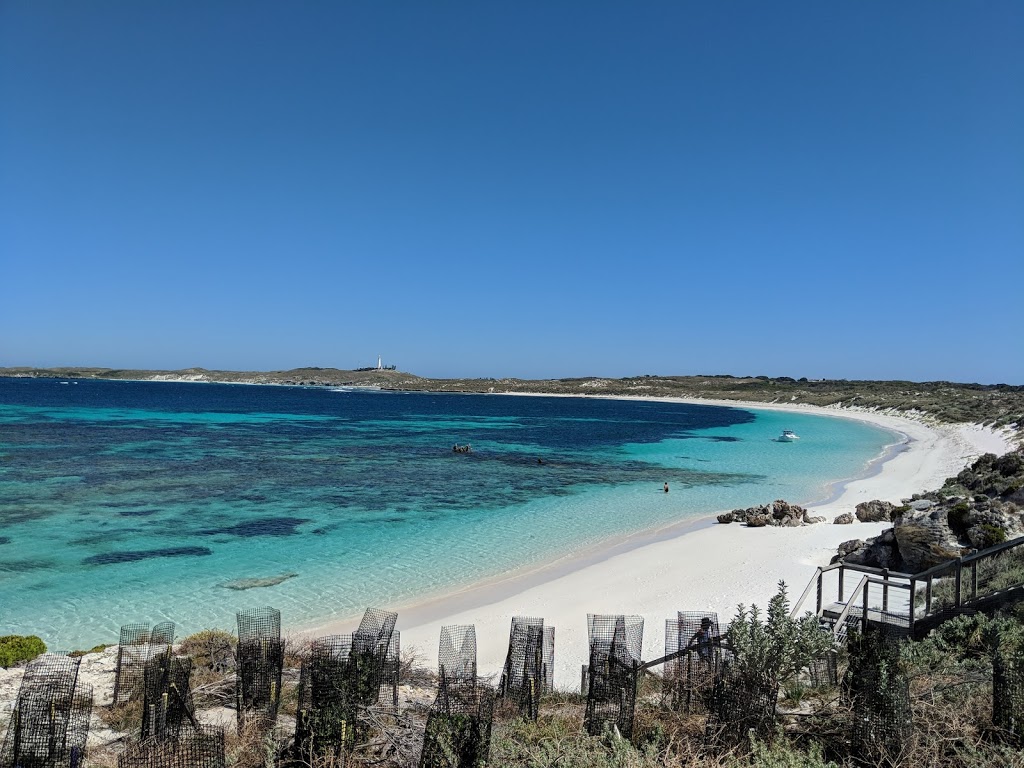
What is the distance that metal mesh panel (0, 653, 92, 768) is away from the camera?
18.3 ft

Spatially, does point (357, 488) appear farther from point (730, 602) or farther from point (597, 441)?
point (597, 441)

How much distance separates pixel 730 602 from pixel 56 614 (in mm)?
14469

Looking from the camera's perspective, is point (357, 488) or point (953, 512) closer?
point (953, 512)

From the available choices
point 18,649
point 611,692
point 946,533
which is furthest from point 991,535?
point 18,649

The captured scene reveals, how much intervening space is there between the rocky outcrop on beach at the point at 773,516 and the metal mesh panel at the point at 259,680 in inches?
725

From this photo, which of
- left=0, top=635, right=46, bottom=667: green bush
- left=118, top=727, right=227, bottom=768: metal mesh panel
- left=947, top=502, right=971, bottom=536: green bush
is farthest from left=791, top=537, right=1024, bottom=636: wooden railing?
left=0, top=635, right=46, bottom=667: green bush

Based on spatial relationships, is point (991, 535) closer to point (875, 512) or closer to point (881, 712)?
point (875, 512)

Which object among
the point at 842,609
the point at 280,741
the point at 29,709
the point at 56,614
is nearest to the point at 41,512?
the point at 56,614

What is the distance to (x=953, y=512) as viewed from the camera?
1503 centimetres

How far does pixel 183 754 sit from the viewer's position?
18.1 ft

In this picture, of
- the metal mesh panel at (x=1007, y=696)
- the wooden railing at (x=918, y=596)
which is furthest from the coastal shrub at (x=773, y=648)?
the wooden railing at (x=918, y=596)

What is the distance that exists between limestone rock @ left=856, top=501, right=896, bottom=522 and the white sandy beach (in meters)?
0.65

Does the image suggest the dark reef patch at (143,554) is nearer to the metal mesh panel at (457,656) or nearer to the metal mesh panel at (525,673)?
the metal mesh panel at (457,656)

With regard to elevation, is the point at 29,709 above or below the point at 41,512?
above
